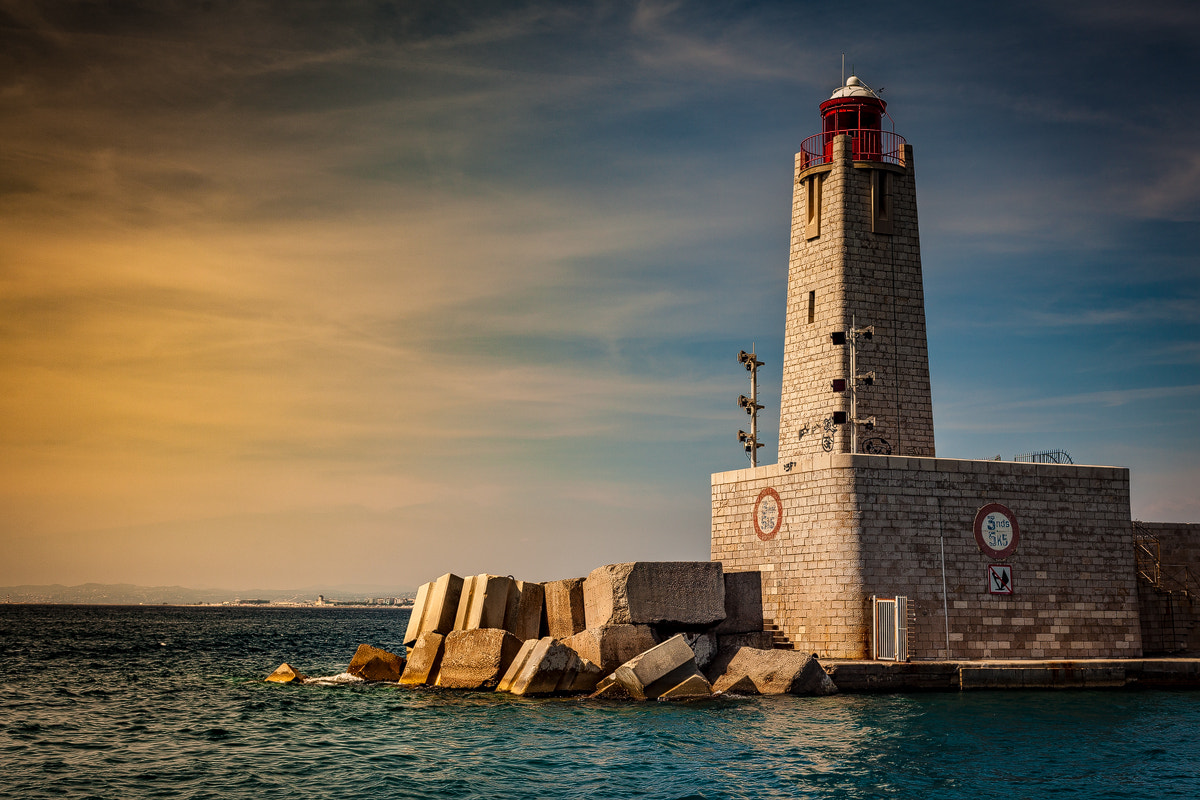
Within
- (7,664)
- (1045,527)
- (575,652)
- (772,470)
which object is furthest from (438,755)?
(7,664)

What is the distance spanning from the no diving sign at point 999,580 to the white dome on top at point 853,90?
37.7 ft

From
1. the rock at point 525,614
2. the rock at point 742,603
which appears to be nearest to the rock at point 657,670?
the rock at point 742,603

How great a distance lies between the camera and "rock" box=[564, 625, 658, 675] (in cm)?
1989

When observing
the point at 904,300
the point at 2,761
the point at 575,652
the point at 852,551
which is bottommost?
the point at 2,761

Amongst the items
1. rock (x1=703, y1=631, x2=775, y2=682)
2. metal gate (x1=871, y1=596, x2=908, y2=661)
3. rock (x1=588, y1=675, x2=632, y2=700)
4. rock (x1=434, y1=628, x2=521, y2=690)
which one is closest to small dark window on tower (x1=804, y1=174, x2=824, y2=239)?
metal gate (x1=871, y1=596, x2=908, y2=661)

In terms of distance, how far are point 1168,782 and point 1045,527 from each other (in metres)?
9.22

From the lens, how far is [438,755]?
14.6 meters

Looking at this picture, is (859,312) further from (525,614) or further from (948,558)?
(525,614)

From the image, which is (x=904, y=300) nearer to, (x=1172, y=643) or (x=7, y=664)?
(x=1172, y=643)

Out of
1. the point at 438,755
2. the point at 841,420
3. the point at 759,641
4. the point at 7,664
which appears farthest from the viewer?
the point at 7,664

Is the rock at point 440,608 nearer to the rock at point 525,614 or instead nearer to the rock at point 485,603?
the rock at point 485,603

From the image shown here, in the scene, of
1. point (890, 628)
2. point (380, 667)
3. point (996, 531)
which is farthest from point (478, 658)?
point (996, 531)

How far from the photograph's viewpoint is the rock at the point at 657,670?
62.1 ft

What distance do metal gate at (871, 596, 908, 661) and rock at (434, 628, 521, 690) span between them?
24.4 feet
